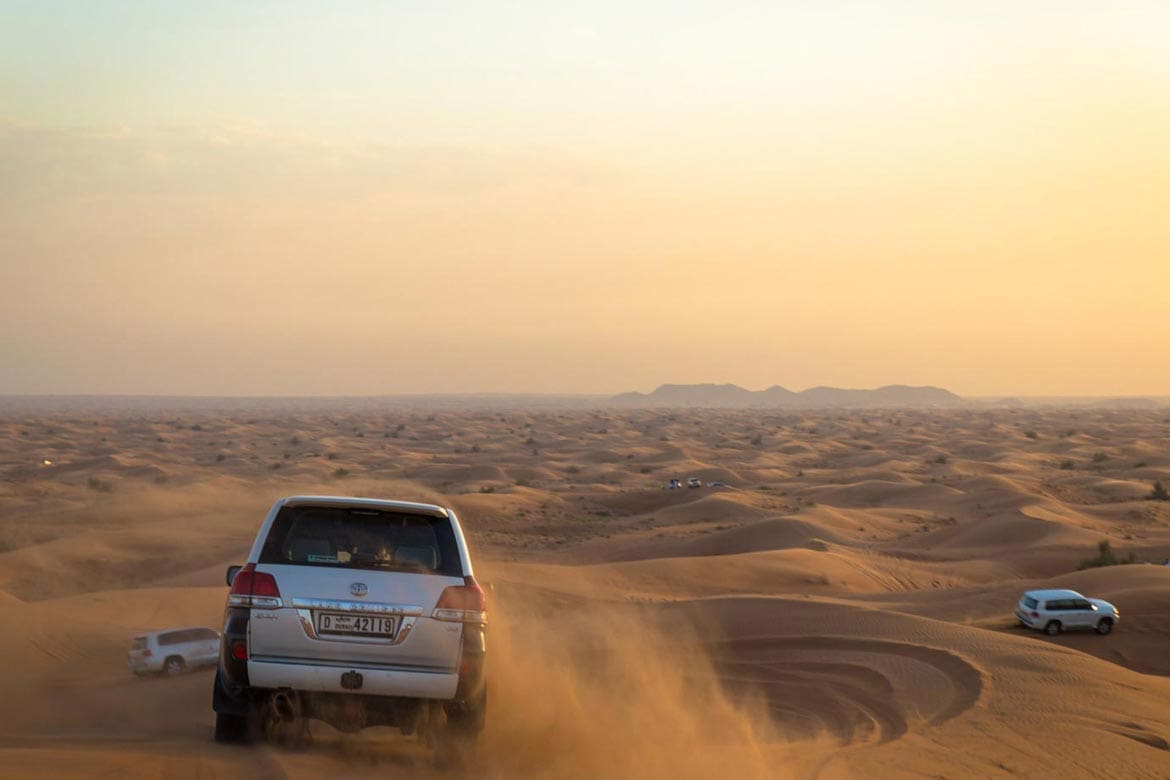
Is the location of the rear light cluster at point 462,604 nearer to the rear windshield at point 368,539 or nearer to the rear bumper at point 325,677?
the rear windshield at point 368,539

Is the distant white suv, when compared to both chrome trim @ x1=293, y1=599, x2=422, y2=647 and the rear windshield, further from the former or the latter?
chrome trim @ x1=293, y1=599, x2=422, y2=647

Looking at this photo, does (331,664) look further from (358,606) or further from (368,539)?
(368,539)

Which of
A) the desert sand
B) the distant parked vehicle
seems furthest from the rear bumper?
the distant parked vehicle

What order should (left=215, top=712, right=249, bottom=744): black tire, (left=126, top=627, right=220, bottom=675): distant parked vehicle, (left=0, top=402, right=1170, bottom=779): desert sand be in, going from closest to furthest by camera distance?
(left=215, top=712, right=249, bottom=744): black tire < (left=0, top=402, right=1170, bottom=779): desert sand < (left=126, top=627, right=220, bottom=675): distant parked vehicle

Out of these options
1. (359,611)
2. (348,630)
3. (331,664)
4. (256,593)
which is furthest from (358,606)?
(256,593)

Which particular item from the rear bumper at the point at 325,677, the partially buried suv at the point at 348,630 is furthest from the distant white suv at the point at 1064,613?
the rear bumper at the point at 325,677

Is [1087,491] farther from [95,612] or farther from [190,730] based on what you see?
[190,730]

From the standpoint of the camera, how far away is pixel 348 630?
7363 mm

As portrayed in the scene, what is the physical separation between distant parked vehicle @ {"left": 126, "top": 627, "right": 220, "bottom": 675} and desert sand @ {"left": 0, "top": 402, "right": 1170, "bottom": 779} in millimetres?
270

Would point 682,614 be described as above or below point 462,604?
below

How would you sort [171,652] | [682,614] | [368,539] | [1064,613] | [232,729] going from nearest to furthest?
[232,729], [368,539], [171,652], [682,614], [1064,613]

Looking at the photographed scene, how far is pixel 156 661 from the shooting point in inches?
594

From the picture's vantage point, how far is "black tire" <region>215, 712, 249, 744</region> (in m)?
7.81

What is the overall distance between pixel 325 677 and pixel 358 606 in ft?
1.62
